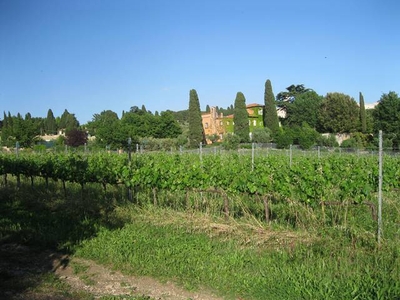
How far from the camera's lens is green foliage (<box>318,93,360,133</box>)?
5516cm

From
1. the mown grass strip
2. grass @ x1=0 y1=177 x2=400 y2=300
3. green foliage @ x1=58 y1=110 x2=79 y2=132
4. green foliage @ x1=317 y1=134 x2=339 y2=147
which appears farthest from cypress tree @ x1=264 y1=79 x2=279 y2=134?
green foliage @ x1=58 y1=110 x2=79 y2=132

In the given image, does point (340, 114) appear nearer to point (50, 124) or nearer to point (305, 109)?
point (305, 109)

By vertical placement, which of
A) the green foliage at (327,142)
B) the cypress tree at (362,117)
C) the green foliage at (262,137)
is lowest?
the green foliage at (327,142)

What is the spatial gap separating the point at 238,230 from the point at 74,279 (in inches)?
102

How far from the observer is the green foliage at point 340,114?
181 feet

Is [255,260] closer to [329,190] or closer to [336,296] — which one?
[336,296]

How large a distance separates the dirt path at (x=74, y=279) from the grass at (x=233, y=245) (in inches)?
5.0

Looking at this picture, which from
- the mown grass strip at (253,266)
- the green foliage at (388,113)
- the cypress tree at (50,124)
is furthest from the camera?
the cypress tree at (50,124)

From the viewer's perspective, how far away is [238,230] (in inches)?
235

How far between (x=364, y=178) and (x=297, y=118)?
210 ft

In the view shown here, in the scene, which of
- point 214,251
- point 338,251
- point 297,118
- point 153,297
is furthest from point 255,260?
point 297,118

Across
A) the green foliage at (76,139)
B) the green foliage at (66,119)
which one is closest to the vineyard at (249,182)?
the green foliage at (76,139)

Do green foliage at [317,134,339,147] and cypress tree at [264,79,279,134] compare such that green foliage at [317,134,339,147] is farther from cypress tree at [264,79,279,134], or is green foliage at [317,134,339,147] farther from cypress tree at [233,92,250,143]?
cypress tree at [264,79,279,134]

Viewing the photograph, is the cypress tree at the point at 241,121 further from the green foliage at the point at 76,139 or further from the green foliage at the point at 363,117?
the green foliage at the point at 76,139
